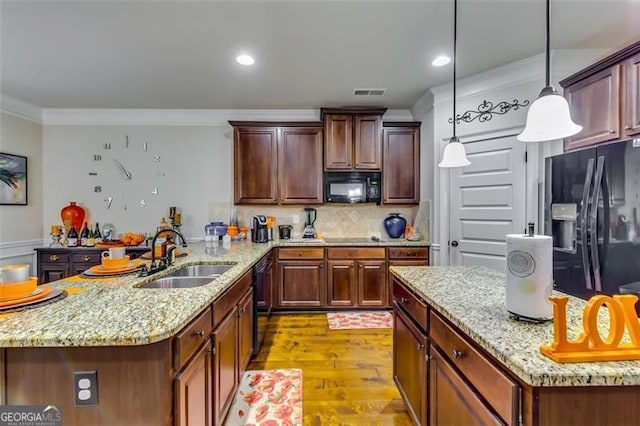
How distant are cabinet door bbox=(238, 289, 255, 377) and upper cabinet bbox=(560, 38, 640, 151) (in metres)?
2.95

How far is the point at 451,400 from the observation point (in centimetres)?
120

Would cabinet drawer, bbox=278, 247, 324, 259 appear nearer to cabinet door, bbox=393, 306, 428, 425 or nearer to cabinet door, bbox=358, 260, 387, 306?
cabinet door, bbox=358, 260, 387, 306

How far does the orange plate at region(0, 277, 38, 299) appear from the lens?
125cm

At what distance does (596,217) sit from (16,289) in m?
3.18

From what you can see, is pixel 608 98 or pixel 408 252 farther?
pixel 408 252

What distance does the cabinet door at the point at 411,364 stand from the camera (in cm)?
148

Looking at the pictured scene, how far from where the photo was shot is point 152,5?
1979mm

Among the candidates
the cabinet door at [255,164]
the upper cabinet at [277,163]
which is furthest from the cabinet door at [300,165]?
the cabinet door at [255,164]

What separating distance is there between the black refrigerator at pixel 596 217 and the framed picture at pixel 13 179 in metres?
5.80

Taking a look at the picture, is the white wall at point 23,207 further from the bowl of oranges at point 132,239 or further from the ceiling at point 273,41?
the bowl of oranges at point 132,239

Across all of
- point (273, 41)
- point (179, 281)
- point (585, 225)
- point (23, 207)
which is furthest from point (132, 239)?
point (585, 225)

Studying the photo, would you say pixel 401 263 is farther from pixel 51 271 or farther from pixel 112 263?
pixel 51 271

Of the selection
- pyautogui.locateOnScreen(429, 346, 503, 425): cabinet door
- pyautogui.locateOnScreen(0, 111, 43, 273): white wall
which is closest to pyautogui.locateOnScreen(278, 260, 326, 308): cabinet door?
pyautogui.locateOnScreen(429, 346, 503, 425): cabinet door

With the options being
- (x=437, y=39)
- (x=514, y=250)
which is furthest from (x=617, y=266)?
(x=437, y=39)
